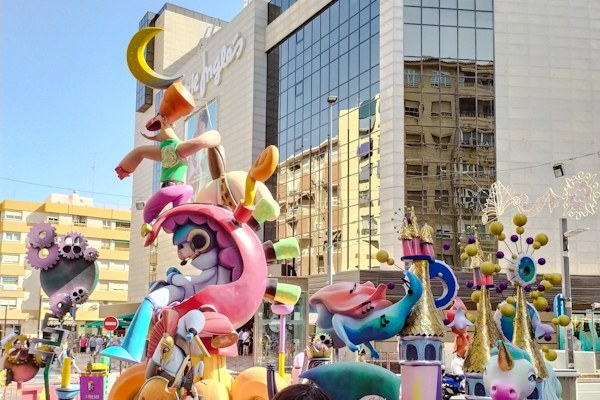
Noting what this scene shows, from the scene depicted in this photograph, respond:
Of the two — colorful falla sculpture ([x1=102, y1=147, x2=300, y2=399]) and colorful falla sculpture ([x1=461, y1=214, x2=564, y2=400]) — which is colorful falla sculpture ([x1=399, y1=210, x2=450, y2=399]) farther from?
colorful falla sculpture ([x1=102, y1=147, x2=300, y2=399])

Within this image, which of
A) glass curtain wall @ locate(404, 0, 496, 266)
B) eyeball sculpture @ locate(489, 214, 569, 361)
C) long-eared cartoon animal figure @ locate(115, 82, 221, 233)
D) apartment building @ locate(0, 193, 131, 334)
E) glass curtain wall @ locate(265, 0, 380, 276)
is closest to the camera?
eyeball sculpture @ locate(489, 214, 569, 361)

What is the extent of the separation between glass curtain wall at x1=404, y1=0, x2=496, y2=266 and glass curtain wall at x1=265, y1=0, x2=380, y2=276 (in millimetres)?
1560

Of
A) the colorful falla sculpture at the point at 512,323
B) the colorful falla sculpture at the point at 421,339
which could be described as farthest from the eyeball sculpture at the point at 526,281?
the colorful falla sculpture at the point at 421,339

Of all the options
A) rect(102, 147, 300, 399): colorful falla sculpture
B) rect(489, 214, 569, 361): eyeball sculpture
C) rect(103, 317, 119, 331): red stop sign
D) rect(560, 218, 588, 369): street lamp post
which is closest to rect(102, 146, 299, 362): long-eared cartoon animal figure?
rect(102, 147, 300, 399): colorful falla sculpture

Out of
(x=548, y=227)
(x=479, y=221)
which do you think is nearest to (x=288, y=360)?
(x=479, y=221)

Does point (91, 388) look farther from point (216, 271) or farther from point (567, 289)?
point (567, 289)

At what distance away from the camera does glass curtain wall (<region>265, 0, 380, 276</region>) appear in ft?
92.9

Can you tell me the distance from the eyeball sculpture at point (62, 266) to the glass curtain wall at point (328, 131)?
15661mm

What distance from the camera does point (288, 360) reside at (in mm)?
26234

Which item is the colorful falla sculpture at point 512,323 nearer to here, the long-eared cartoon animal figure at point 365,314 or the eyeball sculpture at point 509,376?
the eyeball sculpture at point 509,376

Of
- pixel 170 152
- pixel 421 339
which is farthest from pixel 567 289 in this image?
pixel 170 152

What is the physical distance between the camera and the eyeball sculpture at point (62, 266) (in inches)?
440

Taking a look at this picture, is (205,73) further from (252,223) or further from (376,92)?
(252,223)

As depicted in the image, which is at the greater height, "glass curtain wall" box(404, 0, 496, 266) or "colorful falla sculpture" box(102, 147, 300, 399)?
"glass curtain wall" box(404, 0, 496, 266)
